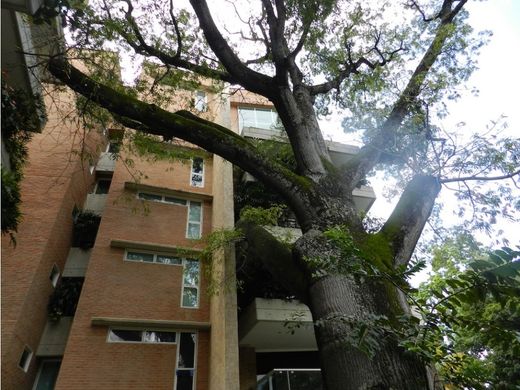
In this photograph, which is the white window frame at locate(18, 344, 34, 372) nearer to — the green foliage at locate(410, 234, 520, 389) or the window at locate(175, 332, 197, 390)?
the window at locate(175, 332, 197, 390)

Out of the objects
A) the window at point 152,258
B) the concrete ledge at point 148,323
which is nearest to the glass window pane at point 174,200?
the window at point 152,258

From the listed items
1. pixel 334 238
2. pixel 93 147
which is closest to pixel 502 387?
pixel 334 238

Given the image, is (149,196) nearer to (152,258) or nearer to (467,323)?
(152,258)

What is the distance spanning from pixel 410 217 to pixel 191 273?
8.17 metres

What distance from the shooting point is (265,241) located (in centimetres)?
511

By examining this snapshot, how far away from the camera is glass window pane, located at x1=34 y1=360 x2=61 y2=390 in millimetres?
9547

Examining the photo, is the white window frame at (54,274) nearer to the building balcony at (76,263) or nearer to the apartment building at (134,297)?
the apartment building at (134,297)

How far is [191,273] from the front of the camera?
37.0 ft

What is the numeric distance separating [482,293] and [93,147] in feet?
48.5

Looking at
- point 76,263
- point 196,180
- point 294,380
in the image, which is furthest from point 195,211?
Result: point 294,380

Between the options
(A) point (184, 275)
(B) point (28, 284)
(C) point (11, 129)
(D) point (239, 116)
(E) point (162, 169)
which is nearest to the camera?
(C) point (11, 129)

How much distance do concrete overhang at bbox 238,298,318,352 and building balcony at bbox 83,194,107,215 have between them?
6.81 m

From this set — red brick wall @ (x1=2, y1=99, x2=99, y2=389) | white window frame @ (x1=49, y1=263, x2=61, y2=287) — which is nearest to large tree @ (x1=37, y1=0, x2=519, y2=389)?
red brick wall @ (x1=2, y1=99, x2=99, y2=389)

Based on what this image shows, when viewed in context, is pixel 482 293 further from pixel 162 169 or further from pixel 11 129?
pixel 162 169
